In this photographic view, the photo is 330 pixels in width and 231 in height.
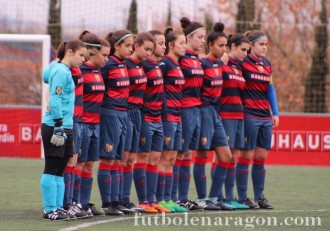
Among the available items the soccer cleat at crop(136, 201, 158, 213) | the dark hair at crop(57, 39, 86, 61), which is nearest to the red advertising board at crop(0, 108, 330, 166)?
the soccer cleat at crop(136, 201, 158, 213)

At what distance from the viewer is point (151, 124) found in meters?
11.4

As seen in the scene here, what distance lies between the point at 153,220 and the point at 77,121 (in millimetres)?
1245

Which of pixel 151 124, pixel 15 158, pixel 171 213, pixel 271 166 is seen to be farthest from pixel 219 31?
pixel 15 158

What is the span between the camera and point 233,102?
12.1 meters

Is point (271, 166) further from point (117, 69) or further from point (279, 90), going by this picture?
point (279, 90)

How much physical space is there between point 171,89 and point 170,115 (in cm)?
28

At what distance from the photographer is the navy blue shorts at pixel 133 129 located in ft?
36.7

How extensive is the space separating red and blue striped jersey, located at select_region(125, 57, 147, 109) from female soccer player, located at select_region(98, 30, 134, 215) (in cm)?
12

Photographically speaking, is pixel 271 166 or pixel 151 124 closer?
pixel 151 124

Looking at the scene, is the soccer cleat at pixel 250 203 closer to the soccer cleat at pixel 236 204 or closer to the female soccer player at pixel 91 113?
the soccer cleat at pixel 236 204

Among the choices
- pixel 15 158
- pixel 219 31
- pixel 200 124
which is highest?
pixel 219 31

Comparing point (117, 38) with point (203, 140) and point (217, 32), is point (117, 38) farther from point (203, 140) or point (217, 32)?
point (203, 140)

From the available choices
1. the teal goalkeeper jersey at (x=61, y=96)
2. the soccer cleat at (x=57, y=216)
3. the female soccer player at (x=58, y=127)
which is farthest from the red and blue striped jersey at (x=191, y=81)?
the soccer cleat at (x=57, y=216)

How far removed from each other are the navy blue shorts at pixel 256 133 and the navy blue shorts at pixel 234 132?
105 millimetres
